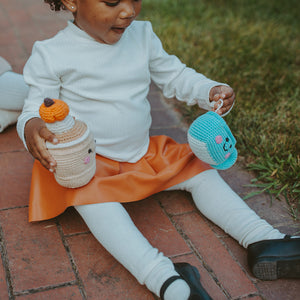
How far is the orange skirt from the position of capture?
1.55m

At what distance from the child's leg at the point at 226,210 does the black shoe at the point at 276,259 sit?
0.05 metres

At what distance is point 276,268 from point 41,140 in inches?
37.6

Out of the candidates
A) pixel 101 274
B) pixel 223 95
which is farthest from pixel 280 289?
pixel 223 95

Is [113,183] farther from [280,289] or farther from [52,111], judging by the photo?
[280,289]

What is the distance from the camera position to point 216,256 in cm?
166

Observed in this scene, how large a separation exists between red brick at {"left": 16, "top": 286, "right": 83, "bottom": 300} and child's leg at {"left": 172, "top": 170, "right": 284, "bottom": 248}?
63cm

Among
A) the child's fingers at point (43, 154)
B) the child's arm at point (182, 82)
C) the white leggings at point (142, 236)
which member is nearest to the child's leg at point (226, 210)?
the white leggings at point (142, 236)

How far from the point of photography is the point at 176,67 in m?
1.89

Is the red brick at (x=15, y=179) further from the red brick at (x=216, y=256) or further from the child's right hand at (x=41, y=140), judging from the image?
the red brick at (x=216, y=256)

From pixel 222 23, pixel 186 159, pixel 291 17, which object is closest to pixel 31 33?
pixel 222 23

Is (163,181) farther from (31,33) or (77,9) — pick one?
(31,33)

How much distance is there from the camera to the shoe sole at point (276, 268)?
1.49m

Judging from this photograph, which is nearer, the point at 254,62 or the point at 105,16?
the point at 105,16

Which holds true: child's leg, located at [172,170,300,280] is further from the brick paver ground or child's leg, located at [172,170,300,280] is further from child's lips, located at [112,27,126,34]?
child's lips, located at [112,27,126,34]
